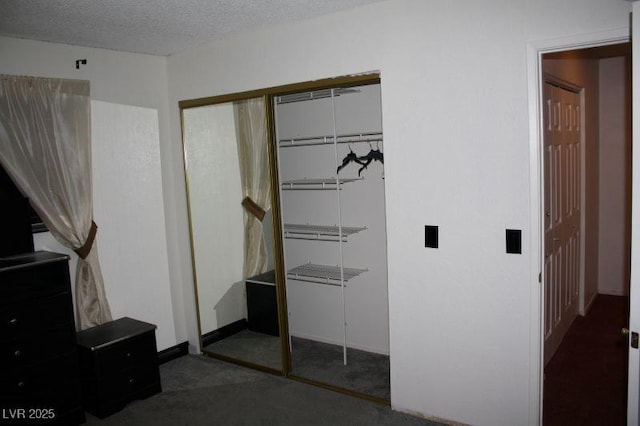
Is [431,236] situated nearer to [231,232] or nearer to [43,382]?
[231,232]

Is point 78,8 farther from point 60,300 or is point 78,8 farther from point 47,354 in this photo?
point 47,354

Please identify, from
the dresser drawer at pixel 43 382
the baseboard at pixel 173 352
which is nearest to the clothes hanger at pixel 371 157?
the baseboard at pixel 173 352

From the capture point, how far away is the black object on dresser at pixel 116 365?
3.08 m

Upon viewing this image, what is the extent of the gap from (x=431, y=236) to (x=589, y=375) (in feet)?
5.48

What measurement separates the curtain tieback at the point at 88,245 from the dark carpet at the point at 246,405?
105cm

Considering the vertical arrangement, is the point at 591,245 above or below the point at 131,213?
below

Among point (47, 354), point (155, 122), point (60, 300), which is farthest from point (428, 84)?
point (47, 354)

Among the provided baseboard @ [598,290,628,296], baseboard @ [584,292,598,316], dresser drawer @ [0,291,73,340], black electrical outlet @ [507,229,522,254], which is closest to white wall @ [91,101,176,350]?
dresser drawer @ [0,291,73,340]

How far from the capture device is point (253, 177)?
401 cm

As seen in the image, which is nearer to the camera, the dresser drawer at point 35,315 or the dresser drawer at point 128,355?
the dresser drawer at point 35,315

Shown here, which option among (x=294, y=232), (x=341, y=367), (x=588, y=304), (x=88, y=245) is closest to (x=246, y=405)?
(x=341, y=367)

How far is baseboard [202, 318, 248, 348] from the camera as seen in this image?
13.5 feet

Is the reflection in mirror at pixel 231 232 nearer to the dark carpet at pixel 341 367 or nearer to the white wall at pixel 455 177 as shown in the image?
the dark carpet at pixel 341 367

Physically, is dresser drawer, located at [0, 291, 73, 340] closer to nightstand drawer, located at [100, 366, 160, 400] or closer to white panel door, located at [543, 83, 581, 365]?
nightstand drawer, located at [100, 366, 160, 400]
